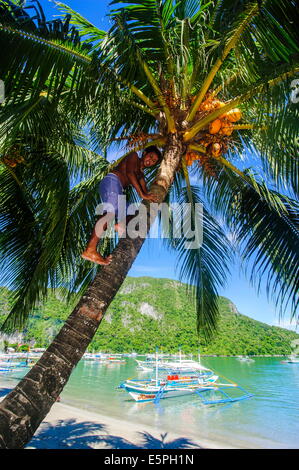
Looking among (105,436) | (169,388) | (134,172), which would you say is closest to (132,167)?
(134,172)

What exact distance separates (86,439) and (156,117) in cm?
1382

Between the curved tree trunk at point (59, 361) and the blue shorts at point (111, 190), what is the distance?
0.61 m

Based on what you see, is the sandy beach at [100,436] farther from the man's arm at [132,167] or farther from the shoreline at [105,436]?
the man's arm at [132,167]

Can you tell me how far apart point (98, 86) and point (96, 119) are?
3.26 feet

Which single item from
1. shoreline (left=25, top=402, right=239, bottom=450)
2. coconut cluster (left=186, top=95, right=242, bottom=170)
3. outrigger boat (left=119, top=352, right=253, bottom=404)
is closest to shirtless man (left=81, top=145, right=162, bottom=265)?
coconut cluster (left=186, top=95, right=242, bottom=170)

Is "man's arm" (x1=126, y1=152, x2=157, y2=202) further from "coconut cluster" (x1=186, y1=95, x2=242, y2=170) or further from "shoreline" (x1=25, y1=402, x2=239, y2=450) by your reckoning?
"shoreline" (x1=25, y1=402, x2=239, y2=450)

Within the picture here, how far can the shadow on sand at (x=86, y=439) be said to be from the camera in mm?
11395

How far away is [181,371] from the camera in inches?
1553

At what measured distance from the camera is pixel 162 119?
3.80 meters

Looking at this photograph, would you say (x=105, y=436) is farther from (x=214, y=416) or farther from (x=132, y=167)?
(x=132, y=167)

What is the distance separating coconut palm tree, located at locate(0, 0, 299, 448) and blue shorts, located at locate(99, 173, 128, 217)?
0.39 m

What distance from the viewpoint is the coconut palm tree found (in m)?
2.31

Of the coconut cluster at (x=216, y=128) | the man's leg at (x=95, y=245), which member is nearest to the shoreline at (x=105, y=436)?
the man's leg at (x=95, y=245)

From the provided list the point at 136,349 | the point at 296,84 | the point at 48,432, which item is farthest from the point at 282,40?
the point at 136,349
